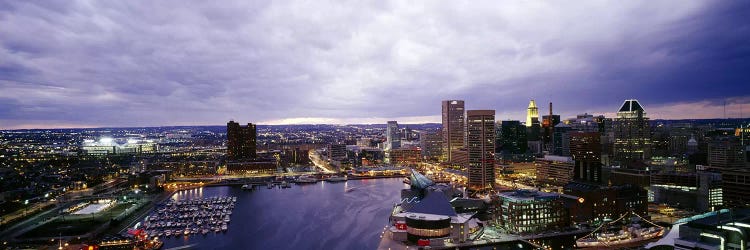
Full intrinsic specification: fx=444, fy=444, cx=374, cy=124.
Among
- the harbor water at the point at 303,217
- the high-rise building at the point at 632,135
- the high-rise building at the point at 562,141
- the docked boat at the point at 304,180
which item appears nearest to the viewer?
the harbor water at the point at 303,217

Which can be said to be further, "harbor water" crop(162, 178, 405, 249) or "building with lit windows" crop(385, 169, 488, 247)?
"harbor water" crop(162, 178, 405, 249)

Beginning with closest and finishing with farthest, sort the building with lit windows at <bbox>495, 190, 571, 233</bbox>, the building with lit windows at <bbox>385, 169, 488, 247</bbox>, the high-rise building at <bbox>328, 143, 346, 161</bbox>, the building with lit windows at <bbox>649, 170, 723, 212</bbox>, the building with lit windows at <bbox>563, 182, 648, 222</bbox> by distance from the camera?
the building with lit windows at <bbox>385, 169, 488, 247</bbox>, the building with lit windows at <bbox>495, 190, 571, 233</bbox>, the building with lit windows at <bbox>563, 182, 648, 222</bbox>, the building with lit windows at <bbox>649, 170, 723, 212</bbox>, the high-rise building at <bbox>328, 143, 346, 161</bbox>

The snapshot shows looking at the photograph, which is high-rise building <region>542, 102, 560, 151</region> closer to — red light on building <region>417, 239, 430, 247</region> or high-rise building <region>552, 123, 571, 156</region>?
high-rise building <region>552, 123, 571, 156</region>

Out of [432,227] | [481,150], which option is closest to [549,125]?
[481,150]

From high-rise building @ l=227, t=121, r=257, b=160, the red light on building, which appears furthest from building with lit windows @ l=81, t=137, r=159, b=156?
the red light on building

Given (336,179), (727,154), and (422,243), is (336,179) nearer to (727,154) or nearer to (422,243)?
(422,243)

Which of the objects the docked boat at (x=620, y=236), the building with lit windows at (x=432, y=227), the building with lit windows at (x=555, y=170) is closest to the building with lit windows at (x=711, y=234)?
the docked boat at (x=620, y=236)

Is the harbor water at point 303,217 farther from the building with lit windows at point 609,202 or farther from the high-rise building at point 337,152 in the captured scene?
the high-rise building at point 337,152
